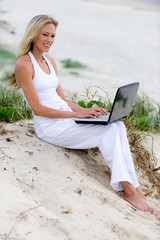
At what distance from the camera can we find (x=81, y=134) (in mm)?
3209

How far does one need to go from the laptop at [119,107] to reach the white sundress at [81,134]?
0.26 ft

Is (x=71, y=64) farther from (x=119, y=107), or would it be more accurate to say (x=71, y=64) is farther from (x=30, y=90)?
(x=119, y=107)

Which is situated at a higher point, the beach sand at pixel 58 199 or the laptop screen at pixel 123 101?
the laptop screen at pixel 123 101

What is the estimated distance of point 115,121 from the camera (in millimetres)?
3135

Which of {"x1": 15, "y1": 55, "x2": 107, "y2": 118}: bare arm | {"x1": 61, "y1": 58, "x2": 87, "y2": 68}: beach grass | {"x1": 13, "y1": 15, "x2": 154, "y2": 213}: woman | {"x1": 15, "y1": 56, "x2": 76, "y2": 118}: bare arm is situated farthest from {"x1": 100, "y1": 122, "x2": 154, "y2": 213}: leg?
{"x1": 61, "y1": 58, "x2": 87, "y2": 68}: beach grass

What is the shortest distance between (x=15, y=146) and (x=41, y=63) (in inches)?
30.5

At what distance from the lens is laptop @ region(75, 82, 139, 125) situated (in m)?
2.94

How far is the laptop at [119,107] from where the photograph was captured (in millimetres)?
2939

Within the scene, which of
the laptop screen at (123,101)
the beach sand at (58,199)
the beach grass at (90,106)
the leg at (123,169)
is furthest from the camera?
the beach grass at (90,106)

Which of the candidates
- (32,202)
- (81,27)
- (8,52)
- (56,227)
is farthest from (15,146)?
(81,27)

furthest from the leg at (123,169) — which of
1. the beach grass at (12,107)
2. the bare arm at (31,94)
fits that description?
the beach grass at (12,107)

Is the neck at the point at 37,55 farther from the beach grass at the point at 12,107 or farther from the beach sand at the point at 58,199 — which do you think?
the beach grass at the point at 12,107

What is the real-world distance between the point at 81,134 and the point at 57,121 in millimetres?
245

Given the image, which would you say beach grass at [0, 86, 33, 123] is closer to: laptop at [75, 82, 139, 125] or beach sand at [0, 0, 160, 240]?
beach sand at [0, 0, 160, 240]
